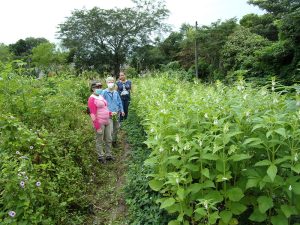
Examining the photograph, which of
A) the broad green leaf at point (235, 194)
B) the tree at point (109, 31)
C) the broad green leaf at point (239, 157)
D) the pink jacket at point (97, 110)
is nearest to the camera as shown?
the broad green leaf at point (239, 157)

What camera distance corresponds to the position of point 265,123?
8.79 feet

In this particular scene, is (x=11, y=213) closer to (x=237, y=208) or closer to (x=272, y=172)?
(x=237, y=208)

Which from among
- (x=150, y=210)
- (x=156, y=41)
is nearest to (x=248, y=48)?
(x=150, y=210)

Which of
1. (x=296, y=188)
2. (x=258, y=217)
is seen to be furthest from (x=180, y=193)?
(x=296, y=188)

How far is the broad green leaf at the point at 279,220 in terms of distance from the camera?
8.63 ft

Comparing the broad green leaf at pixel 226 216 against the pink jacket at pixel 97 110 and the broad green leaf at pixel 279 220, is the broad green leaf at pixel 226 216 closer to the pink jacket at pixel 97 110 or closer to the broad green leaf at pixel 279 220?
the broad green leaf at pixel 279 220

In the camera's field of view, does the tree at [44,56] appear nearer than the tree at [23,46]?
Yes

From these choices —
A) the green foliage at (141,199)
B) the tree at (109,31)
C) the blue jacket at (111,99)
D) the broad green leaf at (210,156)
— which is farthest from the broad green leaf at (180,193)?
the tree at (109,31)

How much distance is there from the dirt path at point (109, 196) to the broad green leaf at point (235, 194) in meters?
1.96

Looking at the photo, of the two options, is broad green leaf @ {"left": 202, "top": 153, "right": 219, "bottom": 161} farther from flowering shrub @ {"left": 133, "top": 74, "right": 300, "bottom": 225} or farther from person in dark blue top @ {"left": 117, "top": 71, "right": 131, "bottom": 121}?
person in dark blue top @ {"left": 117, "top": 71, "right": 131, "bottom": 121}

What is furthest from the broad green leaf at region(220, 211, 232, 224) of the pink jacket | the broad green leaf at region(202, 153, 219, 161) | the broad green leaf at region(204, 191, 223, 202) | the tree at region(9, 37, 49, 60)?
Result: the tree at region(9, 37, 49, 60)

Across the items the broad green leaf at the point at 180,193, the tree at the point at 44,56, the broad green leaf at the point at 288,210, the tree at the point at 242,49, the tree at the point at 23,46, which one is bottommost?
the broad green leaf at the point at 288,210

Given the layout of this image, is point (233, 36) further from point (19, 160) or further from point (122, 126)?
point (19, 160)

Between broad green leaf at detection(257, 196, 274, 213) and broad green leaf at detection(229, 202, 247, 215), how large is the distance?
200mm
